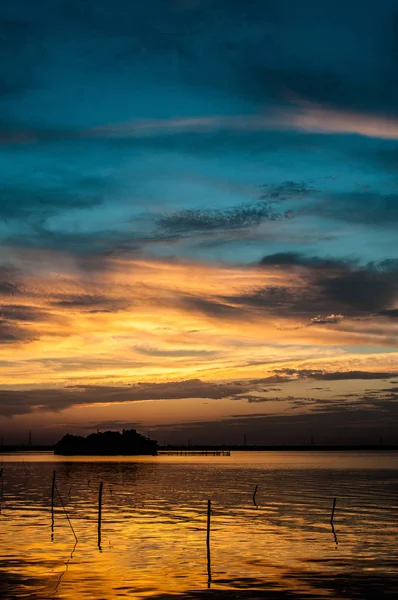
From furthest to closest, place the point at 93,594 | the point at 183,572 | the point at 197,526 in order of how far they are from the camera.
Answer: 1. the point at 197,526
2. the point at 183,572
3. the point at 93,594

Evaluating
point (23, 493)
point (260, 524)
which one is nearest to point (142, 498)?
point (23, 493)

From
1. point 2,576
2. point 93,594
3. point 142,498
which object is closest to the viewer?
point 93,594

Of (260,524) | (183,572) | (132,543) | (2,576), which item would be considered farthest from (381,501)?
(2,576)

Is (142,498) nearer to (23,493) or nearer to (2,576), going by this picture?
(23,493)

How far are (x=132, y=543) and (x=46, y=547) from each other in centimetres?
682

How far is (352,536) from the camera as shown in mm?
63969

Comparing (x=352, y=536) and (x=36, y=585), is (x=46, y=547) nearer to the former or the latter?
(x=36, y=585)

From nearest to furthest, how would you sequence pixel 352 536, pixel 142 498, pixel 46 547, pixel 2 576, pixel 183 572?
pixel 2 576
pixel 183 572
pixel 46 547
pixel 352 536
pixel 142 498

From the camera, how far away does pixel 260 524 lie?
7288 cm

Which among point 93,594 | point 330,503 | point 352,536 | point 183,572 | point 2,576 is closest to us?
point 93,594

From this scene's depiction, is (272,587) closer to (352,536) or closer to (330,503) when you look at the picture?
(352,536)

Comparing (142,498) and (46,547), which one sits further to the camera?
(142,498)

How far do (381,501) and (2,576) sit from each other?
6909 centimetres

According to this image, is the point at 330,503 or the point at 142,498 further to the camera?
the point at 142,498
